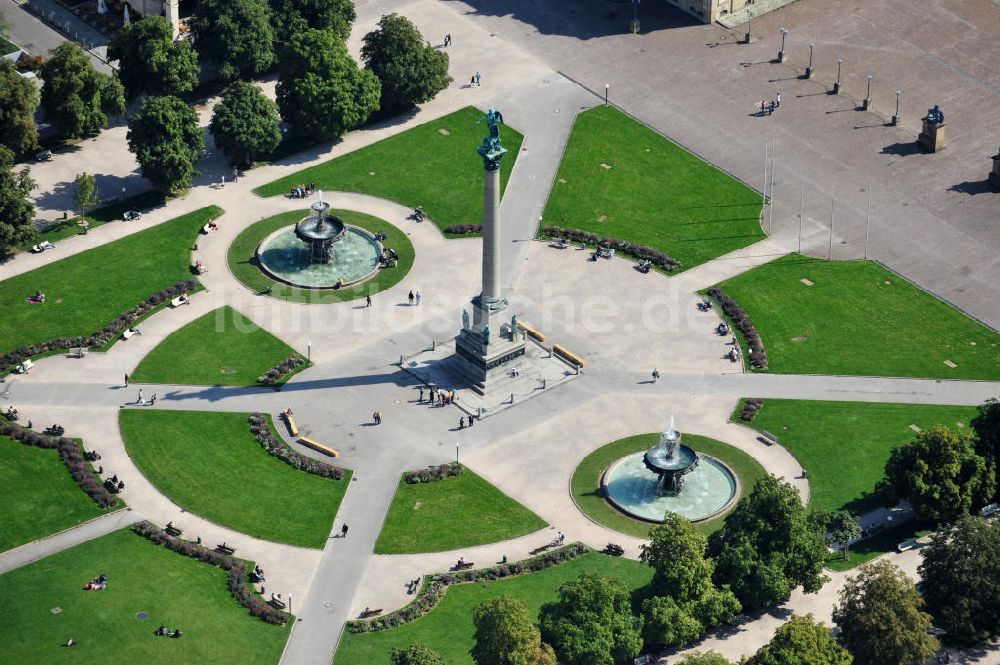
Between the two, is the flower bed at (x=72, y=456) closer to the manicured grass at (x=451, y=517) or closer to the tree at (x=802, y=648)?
the manicured grass at (x=451, y=517)

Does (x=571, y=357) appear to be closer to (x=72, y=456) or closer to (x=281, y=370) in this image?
(x=281, y=370)

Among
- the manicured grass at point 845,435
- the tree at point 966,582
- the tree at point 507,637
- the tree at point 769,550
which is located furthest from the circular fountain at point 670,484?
the tree at point 507,637

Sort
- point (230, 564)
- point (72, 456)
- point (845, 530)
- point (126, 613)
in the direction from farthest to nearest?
point (72, 456)
point (845, 530)
point (230, 564)
point (126, 613)

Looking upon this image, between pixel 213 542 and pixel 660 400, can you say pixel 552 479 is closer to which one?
pixel 660 400

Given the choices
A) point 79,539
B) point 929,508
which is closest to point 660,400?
point 929,508

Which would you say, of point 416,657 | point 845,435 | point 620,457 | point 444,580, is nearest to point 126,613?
point 444,580

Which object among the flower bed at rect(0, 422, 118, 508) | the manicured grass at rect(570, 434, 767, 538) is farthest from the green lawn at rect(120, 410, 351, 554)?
the manicured grass at rect(570, 434, 767, 538)

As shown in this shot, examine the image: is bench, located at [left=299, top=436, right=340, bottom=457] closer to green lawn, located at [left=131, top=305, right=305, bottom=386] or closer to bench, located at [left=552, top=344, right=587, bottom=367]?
green lawn, located at [left=131, top=305, right=305, bottom=386]
